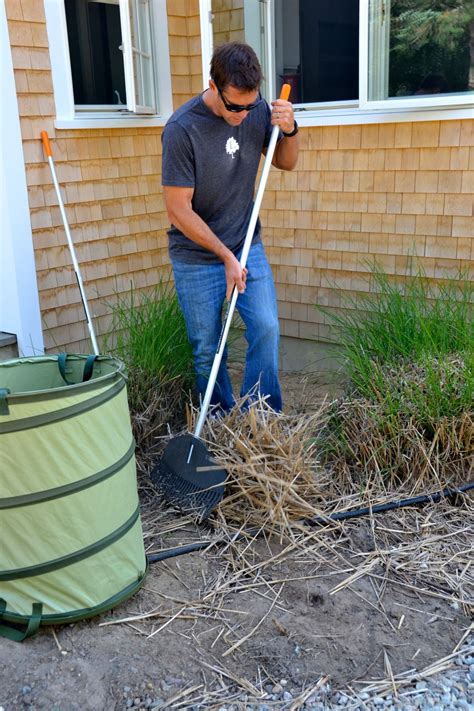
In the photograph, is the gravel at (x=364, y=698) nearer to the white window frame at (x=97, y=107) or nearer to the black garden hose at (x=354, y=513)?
the black garden hose at (x=354, y=513)

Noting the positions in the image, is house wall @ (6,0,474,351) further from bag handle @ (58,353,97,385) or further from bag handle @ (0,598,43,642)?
bag handle @ (0,598,43,642)

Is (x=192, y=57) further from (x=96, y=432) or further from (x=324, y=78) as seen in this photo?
(x=96, y=432)

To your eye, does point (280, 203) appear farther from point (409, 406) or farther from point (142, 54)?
point (409, 406)

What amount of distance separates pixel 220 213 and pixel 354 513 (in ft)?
4.90

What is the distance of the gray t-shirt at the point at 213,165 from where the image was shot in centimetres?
318

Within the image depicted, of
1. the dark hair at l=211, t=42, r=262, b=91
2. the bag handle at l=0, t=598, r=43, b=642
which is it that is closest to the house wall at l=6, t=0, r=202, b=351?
the dark hair at l=211, t=42, r=262, b=91

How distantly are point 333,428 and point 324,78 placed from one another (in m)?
2.57

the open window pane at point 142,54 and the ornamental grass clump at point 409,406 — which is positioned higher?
the open window pane at point 142,54

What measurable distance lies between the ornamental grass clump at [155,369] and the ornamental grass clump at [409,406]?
823 mm

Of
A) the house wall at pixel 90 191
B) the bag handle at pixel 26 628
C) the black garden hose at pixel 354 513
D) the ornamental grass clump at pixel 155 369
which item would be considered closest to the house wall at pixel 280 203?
the house wall at pixel 90 191

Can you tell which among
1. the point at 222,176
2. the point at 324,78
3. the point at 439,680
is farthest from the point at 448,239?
the point at 439,680

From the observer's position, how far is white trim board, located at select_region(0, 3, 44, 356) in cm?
405

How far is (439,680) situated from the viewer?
226 cm

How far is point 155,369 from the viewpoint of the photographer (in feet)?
12.3
